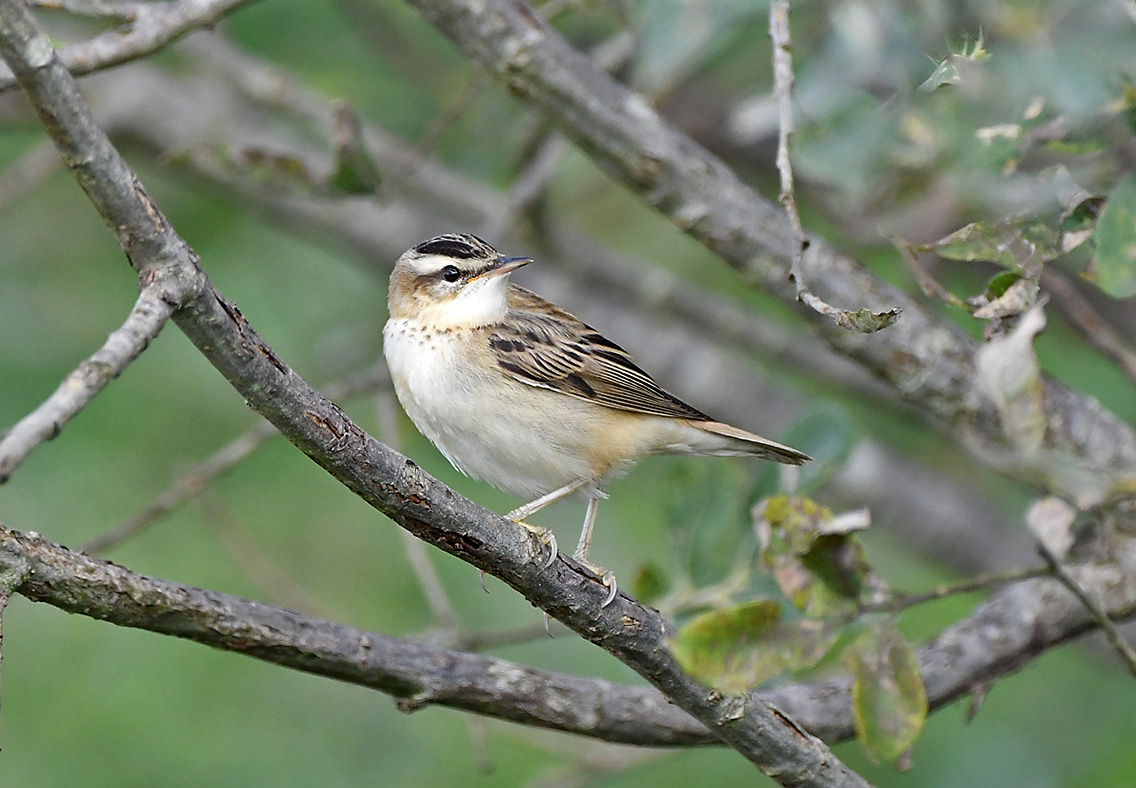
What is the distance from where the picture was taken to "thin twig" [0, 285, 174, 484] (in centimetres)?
Answer: 174

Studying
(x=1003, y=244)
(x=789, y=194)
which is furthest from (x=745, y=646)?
(x=1003, y=244)

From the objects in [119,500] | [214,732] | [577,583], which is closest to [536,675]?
[577,583]

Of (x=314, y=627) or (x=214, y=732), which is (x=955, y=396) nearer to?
(x=314, y=627)

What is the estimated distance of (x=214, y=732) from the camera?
212 inches

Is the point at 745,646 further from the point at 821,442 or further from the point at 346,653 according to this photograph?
the point at 821,442

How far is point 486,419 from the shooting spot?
4215mm

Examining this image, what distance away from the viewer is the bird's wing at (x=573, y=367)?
439 cm

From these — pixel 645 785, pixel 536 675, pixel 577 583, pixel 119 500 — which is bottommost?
pixel 645 785

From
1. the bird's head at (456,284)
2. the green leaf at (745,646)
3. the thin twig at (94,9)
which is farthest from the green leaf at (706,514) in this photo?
the thin twig at (94,9)

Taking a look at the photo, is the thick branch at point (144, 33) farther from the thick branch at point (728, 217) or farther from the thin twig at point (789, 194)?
the thin twig at point (789, 194)

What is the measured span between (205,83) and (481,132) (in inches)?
58.5

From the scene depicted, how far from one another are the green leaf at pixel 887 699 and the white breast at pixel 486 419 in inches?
50.5

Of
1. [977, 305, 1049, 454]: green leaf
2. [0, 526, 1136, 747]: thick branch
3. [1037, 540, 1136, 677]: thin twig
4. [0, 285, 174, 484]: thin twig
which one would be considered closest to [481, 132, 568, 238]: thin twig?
[0, 526, 1136, 747]: thick branch

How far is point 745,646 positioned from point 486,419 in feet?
4.87
